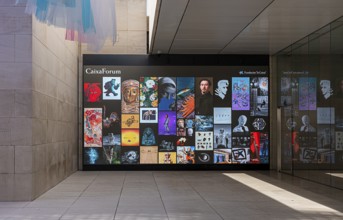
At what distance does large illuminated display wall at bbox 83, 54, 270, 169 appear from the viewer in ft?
62.1

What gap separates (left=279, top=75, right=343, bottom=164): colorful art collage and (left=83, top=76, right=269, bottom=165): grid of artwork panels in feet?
4.59

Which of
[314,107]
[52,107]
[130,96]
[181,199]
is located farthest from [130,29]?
[181,199]

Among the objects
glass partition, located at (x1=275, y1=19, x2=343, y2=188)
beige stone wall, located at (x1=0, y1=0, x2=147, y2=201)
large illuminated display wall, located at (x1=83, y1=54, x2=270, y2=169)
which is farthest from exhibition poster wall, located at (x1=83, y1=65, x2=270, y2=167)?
beige stone wall, located at (x1=0, y1=0, x2=147, y2=201)

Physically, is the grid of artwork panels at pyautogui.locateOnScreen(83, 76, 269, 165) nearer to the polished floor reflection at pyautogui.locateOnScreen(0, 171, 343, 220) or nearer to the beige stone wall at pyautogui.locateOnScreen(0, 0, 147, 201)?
the polished floor reflection at pyautogui.locateOnScreen(0, 171, 343, 220)

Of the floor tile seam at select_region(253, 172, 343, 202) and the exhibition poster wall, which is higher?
the exhibition poster wall

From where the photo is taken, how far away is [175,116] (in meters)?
19.1

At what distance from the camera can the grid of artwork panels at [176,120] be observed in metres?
18.9

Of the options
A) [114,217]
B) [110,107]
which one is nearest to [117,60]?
[110,107]

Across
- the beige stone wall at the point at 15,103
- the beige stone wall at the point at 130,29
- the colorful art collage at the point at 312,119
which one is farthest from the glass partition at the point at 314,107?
the beige stone wall at the point at 15,103

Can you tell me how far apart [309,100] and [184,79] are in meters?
Result: 5.34

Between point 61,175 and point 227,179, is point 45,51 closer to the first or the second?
point 61,175

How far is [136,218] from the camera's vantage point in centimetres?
896

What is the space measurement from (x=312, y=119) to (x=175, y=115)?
5596 mm

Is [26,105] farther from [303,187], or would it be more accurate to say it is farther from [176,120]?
[176,120]
